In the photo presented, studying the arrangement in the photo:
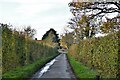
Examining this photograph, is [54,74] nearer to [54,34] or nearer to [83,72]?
[83,72]

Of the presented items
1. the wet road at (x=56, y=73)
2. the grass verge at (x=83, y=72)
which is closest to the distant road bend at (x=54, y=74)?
the wet road at (x=56, y=73)

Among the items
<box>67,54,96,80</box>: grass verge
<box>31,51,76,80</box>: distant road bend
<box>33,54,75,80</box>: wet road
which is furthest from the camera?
<box>33,54,75,80</box>: wet road

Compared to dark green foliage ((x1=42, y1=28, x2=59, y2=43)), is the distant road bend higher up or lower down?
lower down

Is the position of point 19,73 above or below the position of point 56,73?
above

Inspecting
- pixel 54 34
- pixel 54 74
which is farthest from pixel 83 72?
pixel 54 34

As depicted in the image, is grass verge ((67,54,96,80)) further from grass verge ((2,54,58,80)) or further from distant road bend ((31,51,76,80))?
grass verge ((2,54,58,80))

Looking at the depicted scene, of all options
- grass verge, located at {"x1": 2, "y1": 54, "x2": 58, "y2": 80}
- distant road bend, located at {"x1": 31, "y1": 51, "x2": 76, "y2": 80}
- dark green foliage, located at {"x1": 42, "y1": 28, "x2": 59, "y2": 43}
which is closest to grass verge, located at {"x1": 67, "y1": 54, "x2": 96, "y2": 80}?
distant road bend, located at {"x1": 31, "y1": 51, "x2": 76, "y2": 80}

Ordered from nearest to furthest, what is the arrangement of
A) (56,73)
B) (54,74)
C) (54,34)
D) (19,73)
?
(19,73) → (54,74) → (56,73) → (54,34)

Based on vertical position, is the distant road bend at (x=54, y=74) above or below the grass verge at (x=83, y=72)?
below

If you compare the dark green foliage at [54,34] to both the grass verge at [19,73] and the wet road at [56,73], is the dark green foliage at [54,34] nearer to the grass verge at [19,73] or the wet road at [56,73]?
the wet road at [56,73]

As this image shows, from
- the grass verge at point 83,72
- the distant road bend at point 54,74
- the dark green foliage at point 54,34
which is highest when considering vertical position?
the dark green foliage at point 54,34

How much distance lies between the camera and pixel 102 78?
45.8ft

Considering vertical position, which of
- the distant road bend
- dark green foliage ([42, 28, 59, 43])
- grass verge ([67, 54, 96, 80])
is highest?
dark green foliage ([42, 28, 59, 43])

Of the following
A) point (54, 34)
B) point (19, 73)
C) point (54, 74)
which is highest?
point (54, 34)
